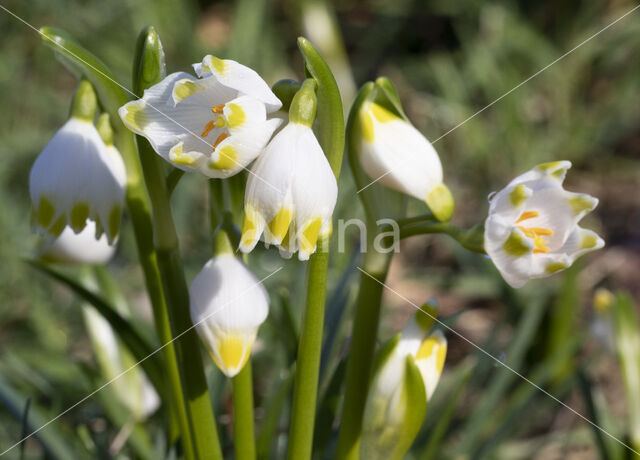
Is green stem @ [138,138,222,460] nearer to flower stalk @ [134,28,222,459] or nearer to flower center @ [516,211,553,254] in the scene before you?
flower stalk @ [134,28,222,459]

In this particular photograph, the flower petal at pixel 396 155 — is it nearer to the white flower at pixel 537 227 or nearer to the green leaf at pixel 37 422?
the white flower at pixel 537 227

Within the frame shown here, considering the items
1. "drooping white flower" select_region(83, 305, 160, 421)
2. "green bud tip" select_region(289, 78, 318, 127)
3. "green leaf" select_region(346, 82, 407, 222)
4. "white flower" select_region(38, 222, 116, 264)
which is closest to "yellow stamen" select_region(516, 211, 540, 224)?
"green leaf" select_region(346, 82, 407, 222)

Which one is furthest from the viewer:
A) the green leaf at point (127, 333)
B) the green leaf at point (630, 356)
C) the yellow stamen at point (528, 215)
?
the green leaf at point (630, 356)

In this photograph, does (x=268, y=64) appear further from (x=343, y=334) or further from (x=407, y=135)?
(x=407, y=135)

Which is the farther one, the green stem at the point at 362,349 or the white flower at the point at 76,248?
the white flower at the point at 76,248

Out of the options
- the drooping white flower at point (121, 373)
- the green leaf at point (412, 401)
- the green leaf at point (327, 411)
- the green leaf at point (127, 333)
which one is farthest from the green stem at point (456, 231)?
the drooping white flower at point (121, 373)

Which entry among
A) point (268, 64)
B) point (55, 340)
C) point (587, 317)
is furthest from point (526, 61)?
point (55, 340)
